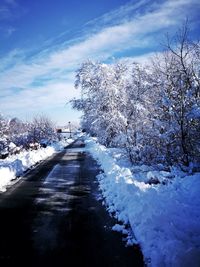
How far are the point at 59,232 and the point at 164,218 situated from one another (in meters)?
2.59

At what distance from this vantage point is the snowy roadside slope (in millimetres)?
5305

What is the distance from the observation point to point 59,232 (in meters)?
7.23

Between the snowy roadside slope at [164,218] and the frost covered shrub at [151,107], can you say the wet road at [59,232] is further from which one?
the frost covered shrub at [151,107]

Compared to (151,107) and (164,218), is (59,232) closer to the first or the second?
(164,218)

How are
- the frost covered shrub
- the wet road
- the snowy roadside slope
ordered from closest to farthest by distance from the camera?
the snowy roadside slope → the wet road → the frost covered shrub

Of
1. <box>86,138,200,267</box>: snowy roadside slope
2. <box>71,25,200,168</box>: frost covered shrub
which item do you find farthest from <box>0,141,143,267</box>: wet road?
<box>71,25,200,168</box>: frost covered shrub

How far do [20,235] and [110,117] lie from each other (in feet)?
78.3

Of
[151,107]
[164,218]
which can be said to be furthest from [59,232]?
[151,107]

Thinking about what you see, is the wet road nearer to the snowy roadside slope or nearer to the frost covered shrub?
the snowy roadside slope

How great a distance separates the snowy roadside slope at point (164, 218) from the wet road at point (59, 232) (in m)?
0.39

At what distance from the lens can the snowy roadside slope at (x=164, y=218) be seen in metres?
5.30

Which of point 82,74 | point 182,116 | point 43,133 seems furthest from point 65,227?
point 43,133

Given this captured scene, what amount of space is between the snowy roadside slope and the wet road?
0.39 meters

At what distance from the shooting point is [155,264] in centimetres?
521
